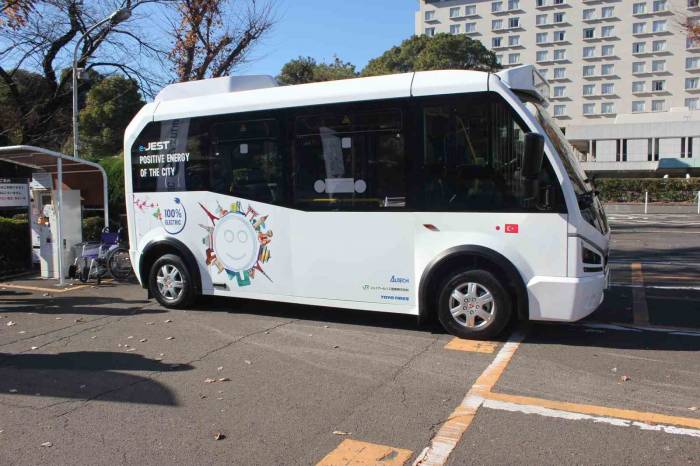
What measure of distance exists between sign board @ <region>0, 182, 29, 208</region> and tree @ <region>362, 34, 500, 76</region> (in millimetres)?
56832

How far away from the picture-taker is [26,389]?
5.12 m

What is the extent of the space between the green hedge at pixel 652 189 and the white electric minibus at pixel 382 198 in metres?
29.2

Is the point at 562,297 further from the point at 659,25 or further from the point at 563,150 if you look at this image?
the point at 659,25

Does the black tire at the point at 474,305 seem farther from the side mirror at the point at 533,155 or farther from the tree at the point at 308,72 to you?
the tree at the point at 308,72

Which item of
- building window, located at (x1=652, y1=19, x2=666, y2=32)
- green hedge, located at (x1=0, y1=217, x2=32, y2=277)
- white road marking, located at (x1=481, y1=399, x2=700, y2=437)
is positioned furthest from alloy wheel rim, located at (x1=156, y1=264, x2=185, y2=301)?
building window, located at (x1=652, y1=19, x2=666, y2=32)

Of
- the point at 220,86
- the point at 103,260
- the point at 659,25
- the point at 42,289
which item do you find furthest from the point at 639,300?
the point at 659,25

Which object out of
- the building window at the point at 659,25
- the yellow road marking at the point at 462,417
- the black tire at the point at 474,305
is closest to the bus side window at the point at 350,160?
the black tire at the point at 474,305

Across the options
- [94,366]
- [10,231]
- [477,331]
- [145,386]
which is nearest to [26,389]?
[94,366]

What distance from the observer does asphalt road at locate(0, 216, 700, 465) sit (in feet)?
12.6

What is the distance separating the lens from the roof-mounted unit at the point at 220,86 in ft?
25.5

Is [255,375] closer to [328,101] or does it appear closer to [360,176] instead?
[360,176]

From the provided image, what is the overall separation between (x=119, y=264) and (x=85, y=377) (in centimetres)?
600

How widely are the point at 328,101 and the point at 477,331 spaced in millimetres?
3066

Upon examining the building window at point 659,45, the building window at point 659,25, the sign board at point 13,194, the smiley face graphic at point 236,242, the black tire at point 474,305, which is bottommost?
the black tire at point 474,305
